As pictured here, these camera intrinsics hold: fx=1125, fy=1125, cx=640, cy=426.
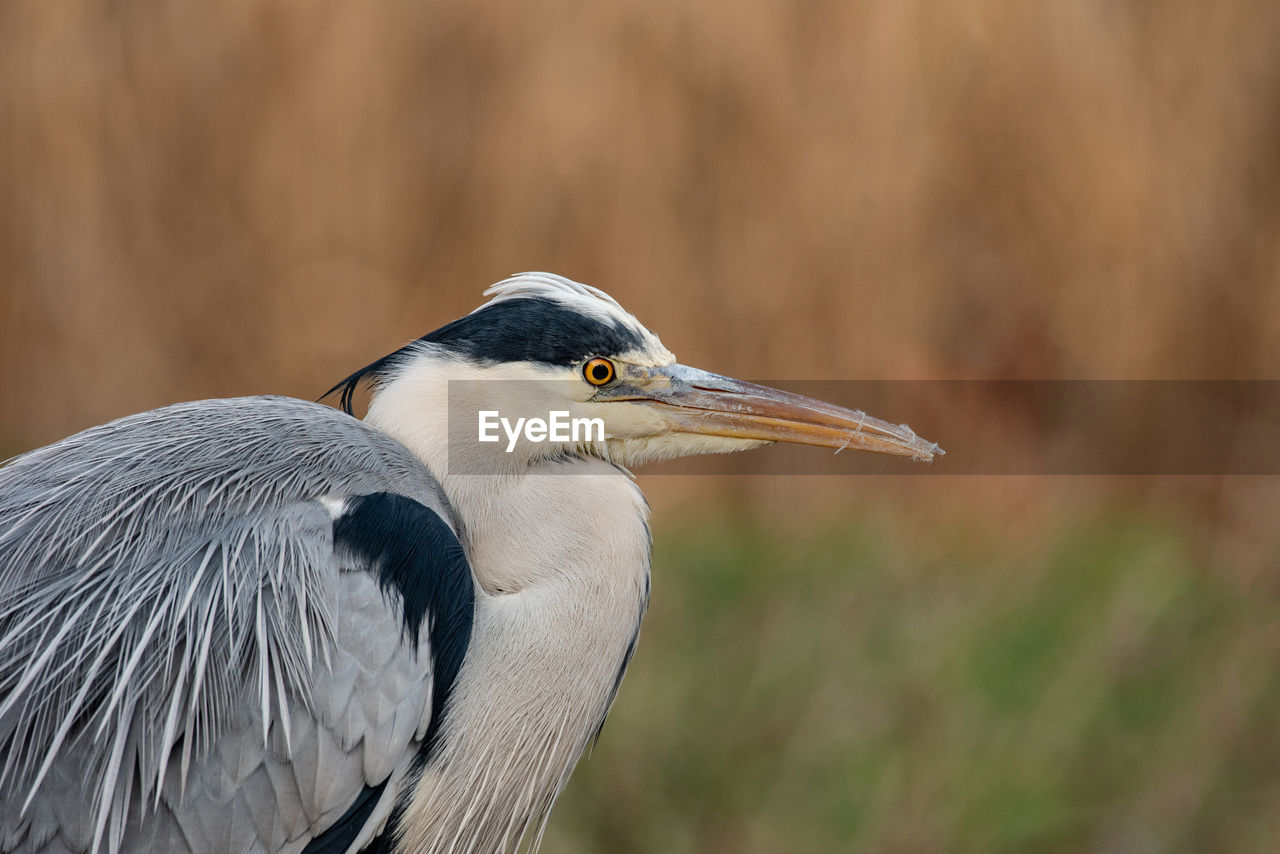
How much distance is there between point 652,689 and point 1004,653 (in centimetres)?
97

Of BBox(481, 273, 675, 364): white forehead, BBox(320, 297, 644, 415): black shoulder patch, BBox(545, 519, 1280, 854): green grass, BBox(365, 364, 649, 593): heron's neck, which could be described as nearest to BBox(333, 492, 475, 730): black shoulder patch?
BBox(365, 364, 649, 593): heron's neck

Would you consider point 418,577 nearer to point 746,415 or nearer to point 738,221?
point 746,415

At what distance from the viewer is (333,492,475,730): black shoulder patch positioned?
1.60 meters

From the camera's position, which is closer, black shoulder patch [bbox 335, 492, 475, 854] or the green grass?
black shoulder patch [bbox 335, 492, 475, 854]

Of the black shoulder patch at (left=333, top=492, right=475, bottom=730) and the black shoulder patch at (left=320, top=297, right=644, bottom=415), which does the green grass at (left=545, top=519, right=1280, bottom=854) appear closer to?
the black shoulder patch at (left=333, top=492, right=475, bottom=730)

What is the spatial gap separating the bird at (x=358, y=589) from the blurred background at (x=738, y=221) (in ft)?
4.76

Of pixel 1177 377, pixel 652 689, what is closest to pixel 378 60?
pixel 652 689

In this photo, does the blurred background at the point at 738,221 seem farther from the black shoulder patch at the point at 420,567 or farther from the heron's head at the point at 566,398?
the black shoulder patch at the point at 420,567

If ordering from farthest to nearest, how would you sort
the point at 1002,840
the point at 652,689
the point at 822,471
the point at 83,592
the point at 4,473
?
the point at 822,471 → the point at 652,689 → the point at 1002,840 → the point at 4,473 → the point at 83,592

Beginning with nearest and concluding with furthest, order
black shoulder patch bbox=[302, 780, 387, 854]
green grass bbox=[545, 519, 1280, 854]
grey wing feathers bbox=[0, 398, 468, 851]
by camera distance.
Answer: grey wing feathers bbox=[0, 398, 468, 851] < black shoulder patch bbox=[302, 780, 387, 854] < green grass bbox=[545, 519, 1280, 854]

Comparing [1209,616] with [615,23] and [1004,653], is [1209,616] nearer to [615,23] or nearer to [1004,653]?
[1004,653]

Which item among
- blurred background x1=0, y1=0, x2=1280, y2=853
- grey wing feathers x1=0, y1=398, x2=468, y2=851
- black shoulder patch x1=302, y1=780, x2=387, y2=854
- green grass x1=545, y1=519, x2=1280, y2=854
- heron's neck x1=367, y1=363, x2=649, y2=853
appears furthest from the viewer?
blurred background x1=0, y1=0, x2=1280, y2=853

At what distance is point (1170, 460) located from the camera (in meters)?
3.71

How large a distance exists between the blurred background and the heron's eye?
1.50 m
